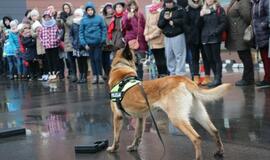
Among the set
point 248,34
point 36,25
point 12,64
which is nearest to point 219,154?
point 248,34

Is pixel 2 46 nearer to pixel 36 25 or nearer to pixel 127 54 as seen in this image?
pixel 36 25

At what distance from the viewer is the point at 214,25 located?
421 inches

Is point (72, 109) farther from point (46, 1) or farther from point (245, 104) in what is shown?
point (46, 1)

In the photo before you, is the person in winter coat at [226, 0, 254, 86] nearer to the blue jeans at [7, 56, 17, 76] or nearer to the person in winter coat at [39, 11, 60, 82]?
the person in winter coat at [39, 11, 60, 82]

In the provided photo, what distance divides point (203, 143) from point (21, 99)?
6891mm

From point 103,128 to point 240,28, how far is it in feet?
14.0

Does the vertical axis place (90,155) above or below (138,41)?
below

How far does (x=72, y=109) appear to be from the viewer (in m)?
9.99

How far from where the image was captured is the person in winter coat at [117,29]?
43.7 ft

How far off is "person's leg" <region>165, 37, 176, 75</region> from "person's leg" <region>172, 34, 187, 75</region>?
0.11 metres

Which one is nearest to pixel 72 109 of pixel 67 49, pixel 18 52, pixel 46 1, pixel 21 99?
pixel 21 99

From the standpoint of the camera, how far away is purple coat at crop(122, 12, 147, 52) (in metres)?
12.6

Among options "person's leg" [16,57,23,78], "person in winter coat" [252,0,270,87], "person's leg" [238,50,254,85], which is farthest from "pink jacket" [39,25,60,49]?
"person in winter coat" [252,0,270,87]

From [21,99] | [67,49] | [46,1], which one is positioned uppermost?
[46,1]
